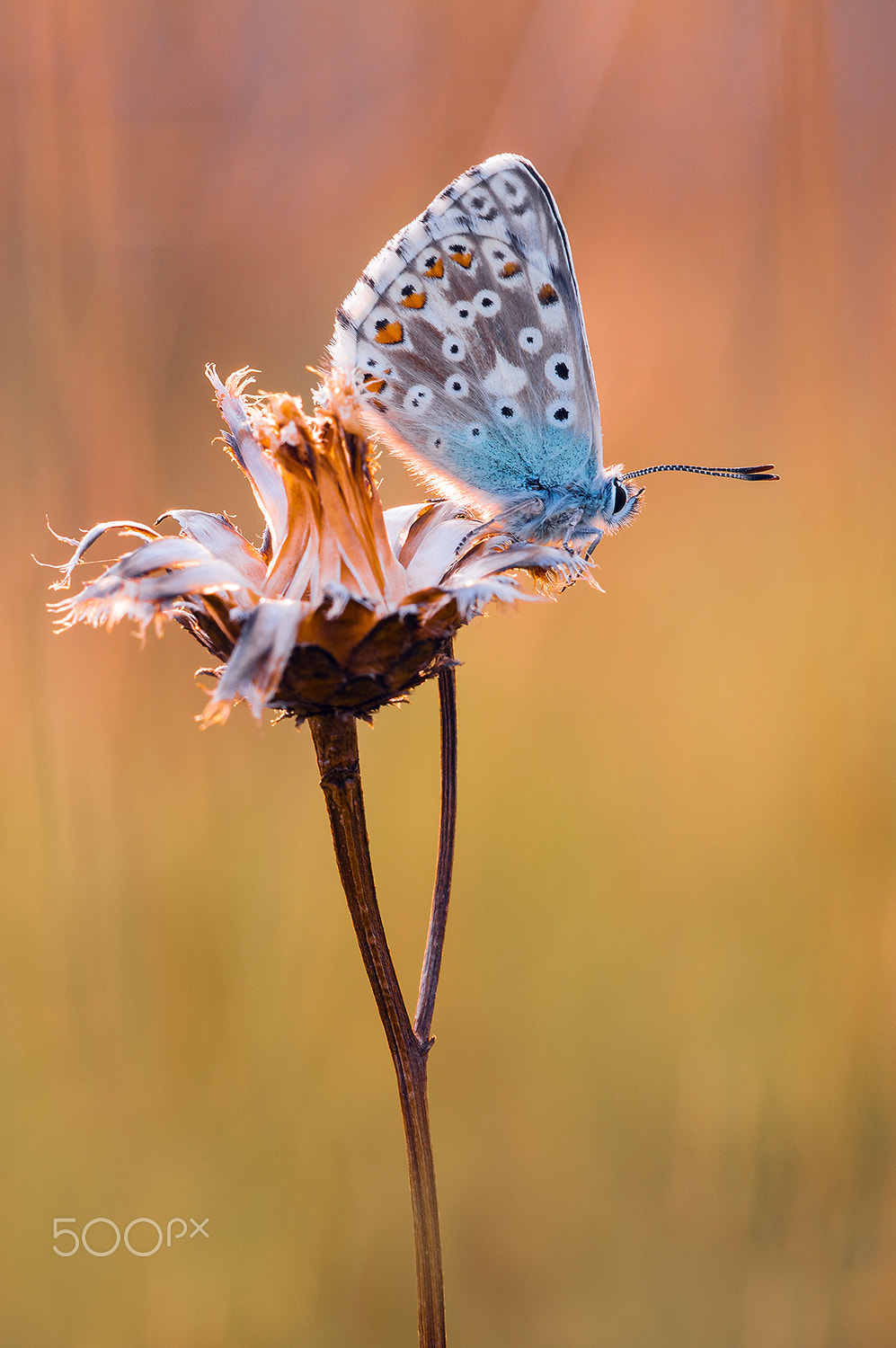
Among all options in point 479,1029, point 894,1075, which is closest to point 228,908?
point 479,1029

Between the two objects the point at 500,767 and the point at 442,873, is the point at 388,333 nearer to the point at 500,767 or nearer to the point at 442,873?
the point at 442,873

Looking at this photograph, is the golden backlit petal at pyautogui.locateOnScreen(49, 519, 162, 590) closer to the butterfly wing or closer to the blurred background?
the butterfly wing

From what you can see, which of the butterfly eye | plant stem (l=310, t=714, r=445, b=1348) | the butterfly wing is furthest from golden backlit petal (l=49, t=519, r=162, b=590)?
Answer: the butterfly eye

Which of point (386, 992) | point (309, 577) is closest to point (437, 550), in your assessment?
point (309, 577)

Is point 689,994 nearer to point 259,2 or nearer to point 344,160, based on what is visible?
point 344,160

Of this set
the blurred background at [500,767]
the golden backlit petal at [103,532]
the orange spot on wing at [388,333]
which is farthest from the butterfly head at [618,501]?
the blurred background at [500,767]
